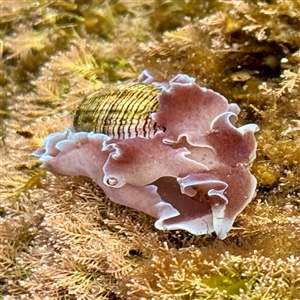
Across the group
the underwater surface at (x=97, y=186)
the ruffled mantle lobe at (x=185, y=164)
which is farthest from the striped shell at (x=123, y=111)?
the underwater surface at (x=97, y=186)

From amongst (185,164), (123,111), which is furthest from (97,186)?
(185,164)

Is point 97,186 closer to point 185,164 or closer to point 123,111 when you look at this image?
point 123,111

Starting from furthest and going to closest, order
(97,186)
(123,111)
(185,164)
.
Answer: (97,186), (123,111), (185,164)

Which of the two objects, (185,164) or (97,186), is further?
(97,186)

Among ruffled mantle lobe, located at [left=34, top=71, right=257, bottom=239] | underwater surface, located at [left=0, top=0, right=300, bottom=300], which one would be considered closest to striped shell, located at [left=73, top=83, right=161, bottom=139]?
ruffled mantle lobe, located at [left=34, top=71, right=257, bottom=239]

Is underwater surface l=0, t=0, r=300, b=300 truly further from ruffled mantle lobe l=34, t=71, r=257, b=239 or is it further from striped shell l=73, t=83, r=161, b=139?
striped shell l=73, t=83, r=161, b=139
